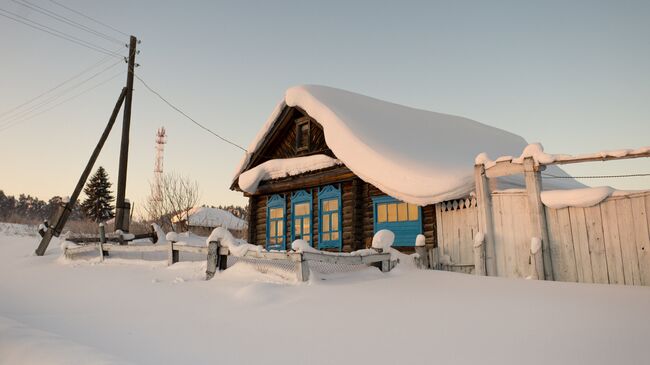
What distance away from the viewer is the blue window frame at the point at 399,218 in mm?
11656

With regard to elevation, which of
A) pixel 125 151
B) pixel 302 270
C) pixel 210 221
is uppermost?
pixel 125 151

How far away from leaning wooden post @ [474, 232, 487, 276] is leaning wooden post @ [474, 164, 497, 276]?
0.08m

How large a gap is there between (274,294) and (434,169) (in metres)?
5.26

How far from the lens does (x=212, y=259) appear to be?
8.30m

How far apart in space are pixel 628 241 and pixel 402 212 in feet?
19.7

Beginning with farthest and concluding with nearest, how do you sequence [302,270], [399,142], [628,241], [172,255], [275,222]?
1. [275,222]
2. [399,142]
3. [172,255]
4. [302,270]
5. [628,241]

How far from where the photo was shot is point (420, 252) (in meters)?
9.13

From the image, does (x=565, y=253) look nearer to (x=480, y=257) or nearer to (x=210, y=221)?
(x=480, y=257)

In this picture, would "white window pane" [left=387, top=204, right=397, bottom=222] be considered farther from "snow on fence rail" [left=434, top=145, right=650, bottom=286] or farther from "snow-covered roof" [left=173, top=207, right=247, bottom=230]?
"snow-covered roof" [left=173, top=207, right=247, bottom=230]

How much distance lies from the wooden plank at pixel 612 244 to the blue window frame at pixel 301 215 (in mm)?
8958

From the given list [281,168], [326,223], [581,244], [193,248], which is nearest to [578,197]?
[581,244]

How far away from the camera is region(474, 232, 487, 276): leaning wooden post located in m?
7.99

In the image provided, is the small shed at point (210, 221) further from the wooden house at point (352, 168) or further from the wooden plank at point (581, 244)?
the wooden plank at point (581, 244)

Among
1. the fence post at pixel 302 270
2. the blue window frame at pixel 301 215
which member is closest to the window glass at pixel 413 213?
the blue window frame at pixel 301 215
